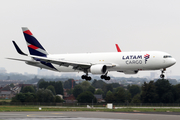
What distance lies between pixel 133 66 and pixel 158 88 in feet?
318

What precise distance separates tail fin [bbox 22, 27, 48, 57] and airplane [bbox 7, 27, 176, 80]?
298 millimetres

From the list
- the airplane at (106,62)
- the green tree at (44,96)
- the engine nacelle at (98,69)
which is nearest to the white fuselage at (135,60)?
the airplane at (106,62)

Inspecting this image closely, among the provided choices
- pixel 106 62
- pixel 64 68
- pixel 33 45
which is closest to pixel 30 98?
pixel 33 45

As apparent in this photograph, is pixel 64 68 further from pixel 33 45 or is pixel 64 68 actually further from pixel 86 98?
pixel 86 98

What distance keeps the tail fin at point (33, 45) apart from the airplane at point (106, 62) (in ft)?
0.98

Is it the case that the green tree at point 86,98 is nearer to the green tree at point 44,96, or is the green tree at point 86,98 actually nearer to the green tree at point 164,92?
the green tree at point 44,96

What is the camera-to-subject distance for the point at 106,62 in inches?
2413

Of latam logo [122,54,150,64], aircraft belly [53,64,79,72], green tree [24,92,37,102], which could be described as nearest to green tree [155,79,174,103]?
green tree [24,92,37,102]

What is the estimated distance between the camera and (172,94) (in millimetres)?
147625

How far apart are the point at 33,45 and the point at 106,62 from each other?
19.6m

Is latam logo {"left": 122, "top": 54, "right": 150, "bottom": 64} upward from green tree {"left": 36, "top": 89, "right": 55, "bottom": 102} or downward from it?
upward

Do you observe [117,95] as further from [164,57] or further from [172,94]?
[164,57]

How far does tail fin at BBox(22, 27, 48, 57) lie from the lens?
71062mm

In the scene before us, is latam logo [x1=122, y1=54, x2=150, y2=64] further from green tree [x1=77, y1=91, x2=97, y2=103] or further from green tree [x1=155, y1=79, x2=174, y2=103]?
green tree [x1=77, y1=91, x2=97, y2=103]
